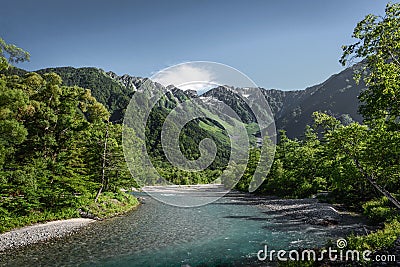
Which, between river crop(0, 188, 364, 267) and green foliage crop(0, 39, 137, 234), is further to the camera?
green foliage crop(0, 39, 137, 234)

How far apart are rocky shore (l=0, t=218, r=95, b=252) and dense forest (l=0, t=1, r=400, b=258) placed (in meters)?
1.11

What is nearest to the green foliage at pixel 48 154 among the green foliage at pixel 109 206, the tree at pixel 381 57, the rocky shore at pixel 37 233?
the green foliage at pixel 109 206

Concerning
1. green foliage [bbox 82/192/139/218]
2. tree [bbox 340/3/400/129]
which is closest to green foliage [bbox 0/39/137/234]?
green foliage [bbox 82/192/139/218]

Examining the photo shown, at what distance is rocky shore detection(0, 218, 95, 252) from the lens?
14937mm

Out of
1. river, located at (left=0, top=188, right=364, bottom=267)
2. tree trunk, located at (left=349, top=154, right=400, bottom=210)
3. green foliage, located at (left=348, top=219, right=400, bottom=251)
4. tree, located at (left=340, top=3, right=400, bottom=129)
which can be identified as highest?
tree, located at (left=340, top=3, right=400, bottom=129)

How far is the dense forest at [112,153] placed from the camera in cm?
1097

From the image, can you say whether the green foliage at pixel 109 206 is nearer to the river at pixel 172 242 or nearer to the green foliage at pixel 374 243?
the river at pixel 172 242

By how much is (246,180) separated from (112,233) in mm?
39617

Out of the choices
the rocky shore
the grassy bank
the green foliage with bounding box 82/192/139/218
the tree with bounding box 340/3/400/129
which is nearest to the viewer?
the tree with bounding box 340/3/400/129

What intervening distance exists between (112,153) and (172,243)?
15.2 m

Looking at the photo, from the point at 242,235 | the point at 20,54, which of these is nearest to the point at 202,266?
the point at 242,235

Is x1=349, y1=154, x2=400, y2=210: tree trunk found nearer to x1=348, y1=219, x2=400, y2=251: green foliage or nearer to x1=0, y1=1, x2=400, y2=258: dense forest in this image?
x1=0, y1=1, x2=400, y2=258: dense forest

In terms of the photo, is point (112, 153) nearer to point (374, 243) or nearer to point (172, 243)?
point (172, 243)

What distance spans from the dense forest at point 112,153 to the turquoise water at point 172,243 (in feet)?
13.5
